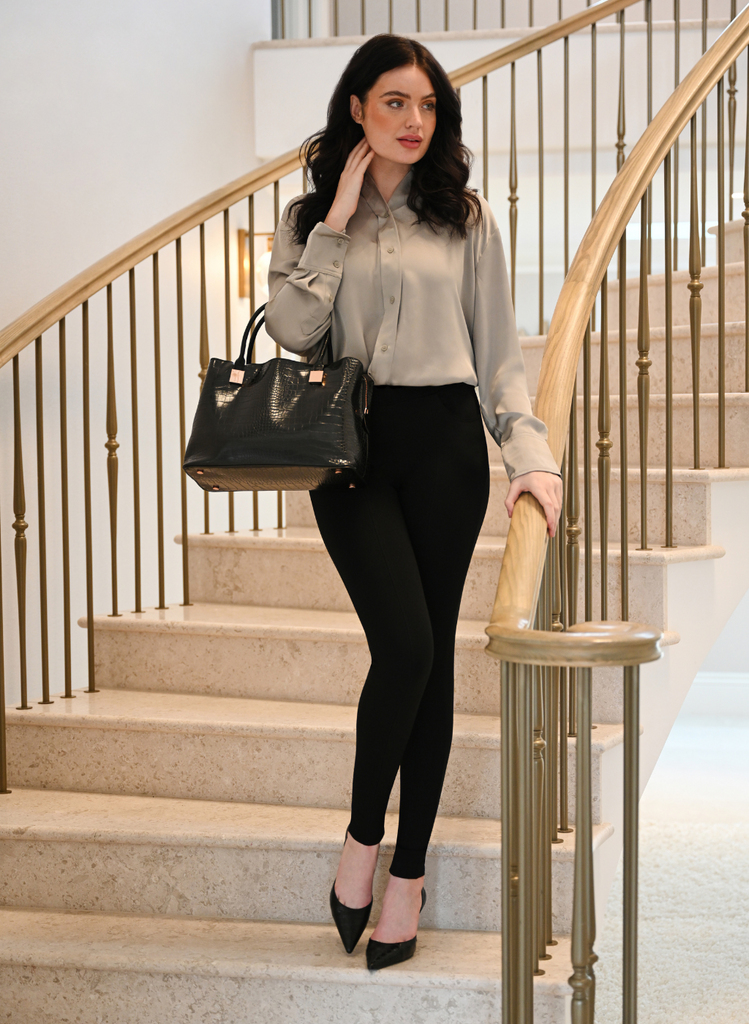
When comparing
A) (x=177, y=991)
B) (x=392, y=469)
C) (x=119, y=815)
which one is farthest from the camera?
(x=119, y=815)

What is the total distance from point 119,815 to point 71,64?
8.09 feet

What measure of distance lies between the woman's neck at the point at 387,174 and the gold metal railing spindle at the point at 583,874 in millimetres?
943

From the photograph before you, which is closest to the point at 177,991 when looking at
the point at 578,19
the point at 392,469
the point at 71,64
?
the point at 392,469

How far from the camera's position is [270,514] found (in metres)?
4.72

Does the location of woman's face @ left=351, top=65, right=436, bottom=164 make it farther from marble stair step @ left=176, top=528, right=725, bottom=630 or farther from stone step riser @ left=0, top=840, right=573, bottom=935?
stone step riser @ left=0, top=840, right=573, bottom=935

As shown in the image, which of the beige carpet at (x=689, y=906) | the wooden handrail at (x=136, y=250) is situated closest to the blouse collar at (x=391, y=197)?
the wooden handrail at (x=136, y=250)

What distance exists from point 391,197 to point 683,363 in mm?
1597

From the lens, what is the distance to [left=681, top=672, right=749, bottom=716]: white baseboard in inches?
227

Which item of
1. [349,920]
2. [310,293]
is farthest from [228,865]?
[310,293]

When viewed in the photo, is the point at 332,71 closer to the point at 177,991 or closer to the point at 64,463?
the point at 64,463

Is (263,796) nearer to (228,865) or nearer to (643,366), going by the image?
(228,865)

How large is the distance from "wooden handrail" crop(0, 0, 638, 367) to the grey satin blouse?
73 cm

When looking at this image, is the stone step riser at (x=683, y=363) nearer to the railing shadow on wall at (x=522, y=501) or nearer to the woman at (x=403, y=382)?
the railing shadow on wall at (x=522, y=501)

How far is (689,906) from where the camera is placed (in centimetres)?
307
